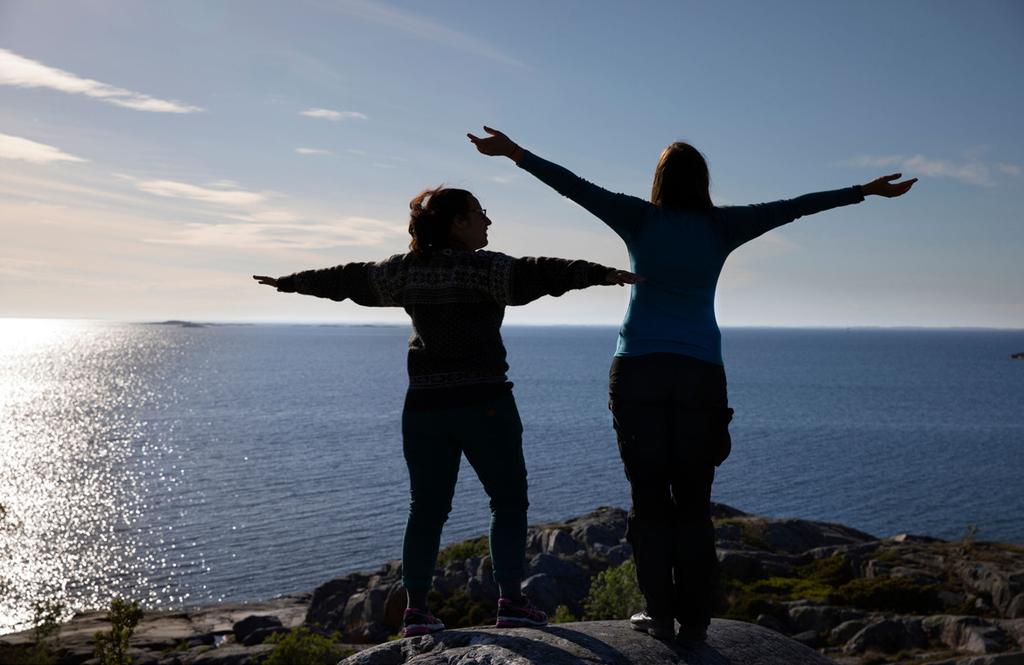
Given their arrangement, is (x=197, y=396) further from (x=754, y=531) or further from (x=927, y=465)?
(x=754, y=531)

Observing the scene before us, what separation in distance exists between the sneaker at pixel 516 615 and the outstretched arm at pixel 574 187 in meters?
2.82

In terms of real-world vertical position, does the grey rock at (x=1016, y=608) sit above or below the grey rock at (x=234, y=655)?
above

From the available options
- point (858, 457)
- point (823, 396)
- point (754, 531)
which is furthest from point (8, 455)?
point (823, 396)

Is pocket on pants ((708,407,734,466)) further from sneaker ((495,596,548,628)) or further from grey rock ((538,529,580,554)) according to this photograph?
grey rock ((538,529,580,554))

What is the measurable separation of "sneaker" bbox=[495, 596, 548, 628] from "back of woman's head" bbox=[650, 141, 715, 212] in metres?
3.07

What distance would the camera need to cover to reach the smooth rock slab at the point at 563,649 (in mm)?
5672

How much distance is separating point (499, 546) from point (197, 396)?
445 feet

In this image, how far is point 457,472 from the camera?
6.09m

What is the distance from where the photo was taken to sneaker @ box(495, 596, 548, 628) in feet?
20.8

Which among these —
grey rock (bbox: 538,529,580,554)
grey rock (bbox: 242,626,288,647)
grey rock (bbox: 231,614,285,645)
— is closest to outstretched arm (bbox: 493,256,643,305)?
grey rock (bbox: 242,626,288,647)

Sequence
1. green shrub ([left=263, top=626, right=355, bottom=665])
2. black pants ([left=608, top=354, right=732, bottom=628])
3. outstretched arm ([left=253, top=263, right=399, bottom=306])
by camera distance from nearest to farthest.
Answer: black pants ([left=608, top=354, right=732, bottom=628])
outstretched arm ([left=253, top=263, right=399, bottom=306])
green shrub ([left=263, top=626, right=355, bottom=665])

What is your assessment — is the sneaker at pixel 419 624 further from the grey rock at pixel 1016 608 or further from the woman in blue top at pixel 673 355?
the grey rock at pixel 1016 608

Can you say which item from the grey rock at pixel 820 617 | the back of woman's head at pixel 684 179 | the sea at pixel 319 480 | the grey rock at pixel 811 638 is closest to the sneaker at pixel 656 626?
the back of woman's head at pixel 684 179

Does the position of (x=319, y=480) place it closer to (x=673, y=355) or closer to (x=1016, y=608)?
(x=1016, y=608)
